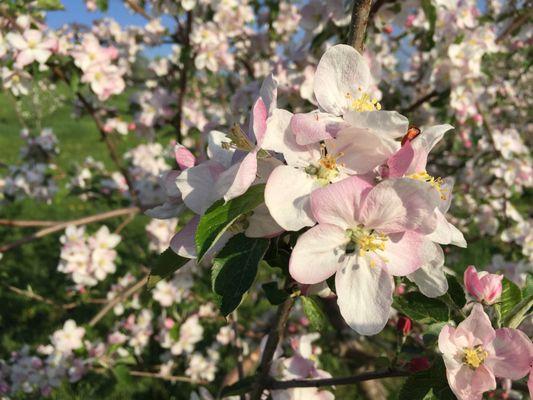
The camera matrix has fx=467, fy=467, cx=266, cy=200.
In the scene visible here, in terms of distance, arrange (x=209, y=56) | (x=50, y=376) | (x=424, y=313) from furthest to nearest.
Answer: (x=209, y=56) < (x=50, y=376) < (x=424, y=313)

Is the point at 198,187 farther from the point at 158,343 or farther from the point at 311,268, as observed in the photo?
the point at 158,343

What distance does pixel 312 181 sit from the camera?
76 centimetres

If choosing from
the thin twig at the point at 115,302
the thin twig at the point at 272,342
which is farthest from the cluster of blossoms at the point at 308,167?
the thin twig at the point at 115,302

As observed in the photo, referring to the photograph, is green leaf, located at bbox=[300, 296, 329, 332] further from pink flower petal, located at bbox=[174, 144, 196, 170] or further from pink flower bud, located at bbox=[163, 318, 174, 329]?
pink flower bud, located at bbox=[163, 318, 174, 329]

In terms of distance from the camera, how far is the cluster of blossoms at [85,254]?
2889 mm

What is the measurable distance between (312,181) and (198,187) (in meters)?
0.19

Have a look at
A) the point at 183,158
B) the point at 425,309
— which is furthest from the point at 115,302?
the point at 425,309

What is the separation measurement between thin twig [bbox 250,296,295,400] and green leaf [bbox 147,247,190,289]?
0.87 ft

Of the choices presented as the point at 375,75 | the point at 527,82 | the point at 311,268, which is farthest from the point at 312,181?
the point at 527,82

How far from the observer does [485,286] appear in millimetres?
929

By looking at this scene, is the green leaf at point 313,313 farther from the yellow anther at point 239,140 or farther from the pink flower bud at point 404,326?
the yellow anther at point 239,140

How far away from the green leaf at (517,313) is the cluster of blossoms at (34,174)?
3443mm

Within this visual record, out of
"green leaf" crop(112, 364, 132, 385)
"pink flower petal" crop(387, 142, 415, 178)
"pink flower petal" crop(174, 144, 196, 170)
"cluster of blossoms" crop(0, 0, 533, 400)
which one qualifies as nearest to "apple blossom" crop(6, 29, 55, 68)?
"cluster of blossoms" crop(0, 0, 533, 400)

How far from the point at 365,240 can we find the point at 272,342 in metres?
0.44
